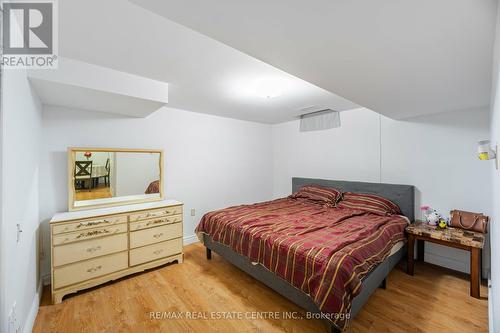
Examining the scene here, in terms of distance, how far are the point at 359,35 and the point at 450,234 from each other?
256 cm

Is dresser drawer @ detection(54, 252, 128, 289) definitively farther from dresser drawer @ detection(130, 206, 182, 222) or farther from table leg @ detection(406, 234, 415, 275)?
table leg @ detection(406, 234, 415, 275)

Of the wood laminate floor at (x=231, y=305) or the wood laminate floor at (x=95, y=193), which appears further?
the wood laminate floor at (x=95, y=193)

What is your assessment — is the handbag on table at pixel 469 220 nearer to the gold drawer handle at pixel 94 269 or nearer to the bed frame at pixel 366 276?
the bed frame at pixel 366 276

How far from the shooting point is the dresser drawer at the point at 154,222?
258cm

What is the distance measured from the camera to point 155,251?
2.72 meters

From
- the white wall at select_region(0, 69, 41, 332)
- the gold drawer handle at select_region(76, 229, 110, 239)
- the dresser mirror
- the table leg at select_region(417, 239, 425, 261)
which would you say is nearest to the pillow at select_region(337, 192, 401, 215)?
the table leg at select_region(417, 239, 425, 261)

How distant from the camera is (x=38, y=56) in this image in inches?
64.7

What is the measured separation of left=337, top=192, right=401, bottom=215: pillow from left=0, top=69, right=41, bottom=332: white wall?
357cm

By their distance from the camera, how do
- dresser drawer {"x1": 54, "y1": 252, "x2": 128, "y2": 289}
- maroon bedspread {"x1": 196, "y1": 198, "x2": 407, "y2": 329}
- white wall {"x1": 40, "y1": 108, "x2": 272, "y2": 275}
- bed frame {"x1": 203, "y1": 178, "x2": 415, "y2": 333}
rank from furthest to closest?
white wall {"x1": 40, "y1": 108, "x2": 272, "y2": 275} < dresser drawer {"x1": 54, "y1": 252, "x2": 128, "y2": 289} < bed frame {"x1": 203, "y1": 178, "x2": 415, "y2": 333} < maroon bedspread {"x1": 196, "y1": 198, "x2": 407, "y2": 329}

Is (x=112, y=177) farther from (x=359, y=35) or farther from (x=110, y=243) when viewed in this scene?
(x=359, y=35)

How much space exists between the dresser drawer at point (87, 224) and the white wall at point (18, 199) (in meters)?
0.19

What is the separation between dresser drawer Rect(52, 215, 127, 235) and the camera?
2.12 meters

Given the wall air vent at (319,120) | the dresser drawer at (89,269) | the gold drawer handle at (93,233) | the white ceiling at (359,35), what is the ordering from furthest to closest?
the wall air vent at (319,120)
the gold drawer handle at (93,233)
the dresser drawer at (89,269)
the white ceiling at (359,35)

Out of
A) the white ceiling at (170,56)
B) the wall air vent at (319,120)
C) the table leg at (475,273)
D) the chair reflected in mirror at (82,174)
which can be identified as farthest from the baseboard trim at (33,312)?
the wall air vent at (319,120)
